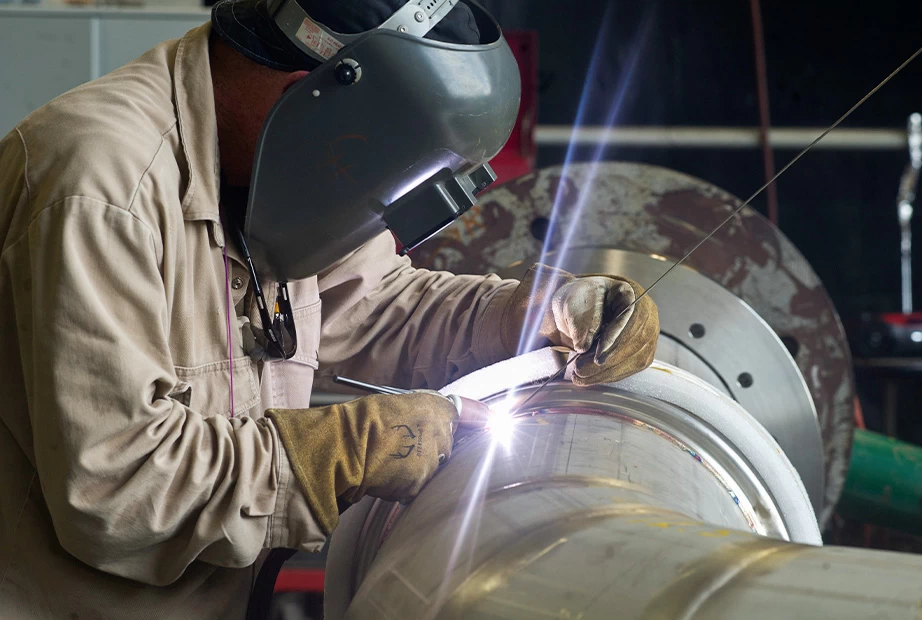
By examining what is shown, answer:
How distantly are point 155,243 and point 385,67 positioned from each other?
13.7 inches

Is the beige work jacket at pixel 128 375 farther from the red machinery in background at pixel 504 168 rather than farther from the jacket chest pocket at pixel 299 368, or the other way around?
the red machinery in background at pixel 504 168

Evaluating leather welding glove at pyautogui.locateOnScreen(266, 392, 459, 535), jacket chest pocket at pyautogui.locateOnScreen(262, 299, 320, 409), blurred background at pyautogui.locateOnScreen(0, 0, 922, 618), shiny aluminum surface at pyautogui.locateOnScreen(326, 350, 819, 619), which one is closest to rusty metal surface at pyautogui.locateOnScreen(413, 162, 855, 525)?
jacket chest pocket at pyautogui.locateOnScreen(262, 299, 320, 409)

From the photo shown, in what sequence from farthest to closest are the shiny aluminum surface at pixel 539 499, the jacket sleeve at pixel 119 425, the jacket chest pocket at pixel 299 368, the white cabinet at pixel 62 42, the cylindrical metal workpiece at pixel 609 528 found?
the white cabinet at pixel 62 42, the jacket chest pocket at pixel 299 368, the jacket sleeve at pixel 119 425, the shiny aluminum surface at pixel 539 499, the cylindrical metal workpiece at pixel 609 528

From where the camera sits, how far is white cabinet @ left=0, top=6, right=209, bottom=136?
2232 millimetres

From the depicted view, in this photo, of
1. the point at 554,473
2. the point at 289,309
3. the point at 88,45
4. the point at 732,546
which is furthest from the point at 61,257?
the point at 88,45

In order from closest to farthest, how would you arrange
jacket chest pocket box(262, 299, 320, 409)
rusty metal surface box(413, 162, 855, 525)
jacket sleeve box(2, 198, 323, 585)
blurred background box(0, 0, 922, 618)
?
jacket sleeve box(2, 198, 323, 585) < jacket chest pocket box(262, 299, 320, 409) < rusty metal surface box(413, 162, 855, 525) < blurred background box(0, 0, 922, 618)

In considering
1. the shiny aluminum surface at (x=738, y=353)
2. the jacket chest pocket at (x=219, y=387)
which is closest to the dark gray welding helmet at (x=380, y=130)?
the jacket chest pocket at (x=219, y=387)

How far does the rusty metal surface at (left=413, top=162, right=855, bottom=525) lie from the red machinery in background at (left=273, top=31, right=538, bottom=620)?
1.57ft

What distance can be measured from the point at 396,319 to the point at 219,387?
50 centimetres

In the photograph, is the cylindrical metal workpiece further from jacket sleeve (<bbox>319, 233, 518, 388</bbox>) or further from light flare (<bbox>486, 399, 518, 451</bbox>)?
jacket sleeve (<bbox>319, 233, 518, 388</bbox>)

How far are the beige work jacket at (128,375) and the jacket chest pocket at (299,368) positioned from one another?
0.18 meters

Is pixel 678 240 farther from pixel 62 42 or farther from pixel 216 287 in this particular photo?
pixel 62 42

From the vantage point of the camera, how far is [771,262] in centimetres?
182

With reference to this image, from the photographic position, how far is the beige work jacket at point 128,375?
93 cm
